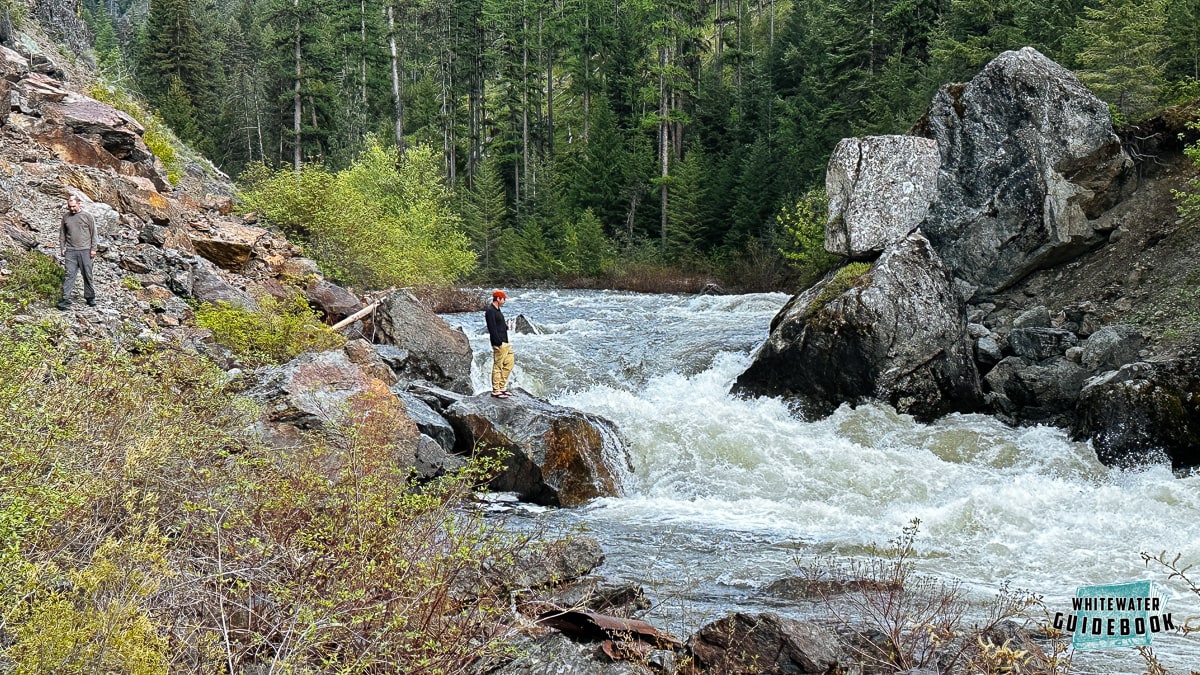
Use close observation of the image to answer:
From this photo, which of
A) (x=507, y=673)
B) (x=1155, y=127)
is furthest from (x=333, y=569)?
(x=1155, y=127)

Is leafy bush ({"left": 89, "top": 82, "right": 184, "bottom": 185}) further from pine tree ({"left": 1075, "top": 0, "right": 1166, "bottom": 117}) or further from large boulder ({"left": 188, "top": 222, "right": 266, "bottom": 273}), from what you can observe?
pine tree ({"left": 1075, "top": 0, "right": 1166, "bottom": 117})

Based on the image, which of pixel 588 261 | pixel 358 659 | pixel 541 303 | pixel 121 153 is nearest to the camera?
pixel 358 659

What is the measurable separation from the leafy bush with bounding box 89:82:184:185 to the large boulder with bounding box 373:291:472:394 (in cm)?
723

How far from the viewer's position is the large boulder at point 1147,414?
1262 cm

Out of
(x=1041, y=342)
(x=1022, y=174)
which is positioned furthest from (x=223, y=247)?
(x=1022, y=174)

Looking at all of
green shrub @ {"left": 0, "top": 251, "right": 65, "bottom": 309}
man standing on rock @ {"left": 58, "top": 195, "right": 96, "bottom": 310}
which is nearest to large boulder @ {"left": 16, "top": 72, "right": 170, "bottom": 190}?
green shrub @ {"left": 0, "top": 251, "right": 65, "bottom": 309}

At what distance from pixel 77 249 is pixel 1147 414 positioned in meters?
15.4

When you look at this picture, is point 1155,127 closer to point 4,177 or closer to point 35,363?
point 35,363

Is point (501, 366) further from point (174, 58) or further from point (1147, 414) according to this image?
point (174, 58)

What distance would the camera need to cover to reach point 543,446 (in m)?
12.2

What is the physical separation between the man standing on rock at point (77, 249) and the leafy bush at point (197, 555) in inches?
215

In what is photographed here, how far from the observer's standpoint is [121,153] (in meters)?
17.7

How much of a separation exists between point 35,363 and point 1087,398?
1395 centimetres

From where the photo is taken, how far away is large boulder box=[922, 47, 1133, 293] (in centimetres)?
1783
